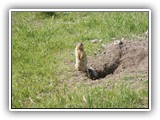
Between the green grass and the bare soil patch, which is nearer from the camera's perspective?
the green grass

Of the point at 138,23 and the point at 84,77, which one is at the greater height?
the point at 138,23

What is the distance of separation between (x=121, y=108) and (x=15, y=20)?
72 centimetres

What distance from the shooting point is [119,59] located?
3.36 metres

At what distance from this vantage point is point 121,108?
2996 mm

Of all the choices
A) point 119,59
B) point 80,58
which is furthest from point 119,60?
point 80,58

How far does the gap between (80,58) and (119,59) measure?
25 centimetres

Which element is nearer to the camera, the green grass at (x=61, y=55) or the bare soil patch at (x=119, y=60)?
the green grass at (x=61, y=55)

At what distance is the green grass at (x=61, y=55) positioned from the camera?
3.04 metres

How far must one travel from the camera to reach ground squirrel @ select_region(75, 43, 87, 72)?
3234 millimetres

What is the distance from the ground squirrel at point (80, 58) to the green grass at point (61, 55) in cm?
5

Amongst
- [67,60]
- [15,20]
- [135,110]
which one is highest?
[15,20]

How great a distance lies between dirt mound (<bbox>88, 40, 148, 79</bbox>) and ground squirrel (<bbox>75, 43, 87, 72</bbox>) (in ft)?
0.15

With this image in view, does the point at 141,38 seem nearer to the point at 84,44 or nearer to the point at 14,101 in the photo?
the point at 84,44
